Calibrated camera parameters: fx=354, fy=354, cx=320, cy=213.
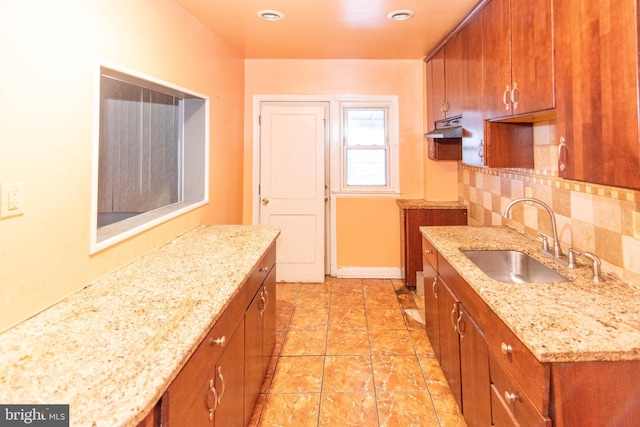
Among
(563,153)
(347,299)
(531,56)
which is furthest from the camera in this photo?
(347,299)

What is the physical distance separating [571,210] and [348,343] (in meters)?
1.72

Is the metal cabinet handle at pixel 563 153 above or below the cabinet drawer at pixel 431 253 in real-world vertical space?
above

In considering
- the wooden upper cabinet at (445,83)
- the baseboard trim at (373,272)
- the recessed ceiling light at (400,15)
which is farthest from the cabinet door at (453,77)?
the baseboard trim at (373,272)

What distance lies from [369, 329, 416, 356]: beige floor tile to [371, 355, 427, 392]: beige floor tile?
0.07 metres

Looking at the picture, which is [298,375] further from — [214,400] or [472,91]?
[472,91]

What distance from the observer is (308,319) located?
314 centimetres

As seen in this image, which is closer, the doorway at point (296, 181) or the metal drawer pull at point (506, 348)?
the metal drawer pull at point (506, 348)

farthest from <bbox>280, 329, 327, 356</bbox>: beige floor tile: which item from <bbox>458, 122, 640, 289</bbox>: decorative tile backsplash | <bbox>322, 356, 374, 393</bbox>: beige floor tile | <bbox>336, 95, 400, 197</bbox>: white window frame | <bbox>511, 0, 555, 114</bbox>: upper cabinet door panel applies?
<bbox>511, 0, 555, 114</bbox>: upper cabinet door panel

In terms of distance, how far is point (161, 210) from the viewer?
2.46 metres

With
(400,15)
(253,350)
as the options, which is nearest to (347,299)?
(253,350)

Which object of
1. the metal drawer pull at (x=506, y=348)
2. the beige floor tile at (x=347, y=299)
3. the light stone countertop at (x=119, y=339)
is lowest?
the beige floor tile at (x=347, y=299)

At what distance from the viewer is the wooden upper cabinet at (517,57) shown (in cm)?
160

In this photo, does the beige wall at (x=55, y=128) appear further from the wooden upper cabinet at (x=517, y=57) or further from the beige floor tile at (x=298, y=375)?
the wooden upper cabinet at (x=517, y=57)

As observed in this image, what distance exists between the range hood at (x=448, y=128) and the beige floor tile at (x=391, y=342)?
5.52 feet
